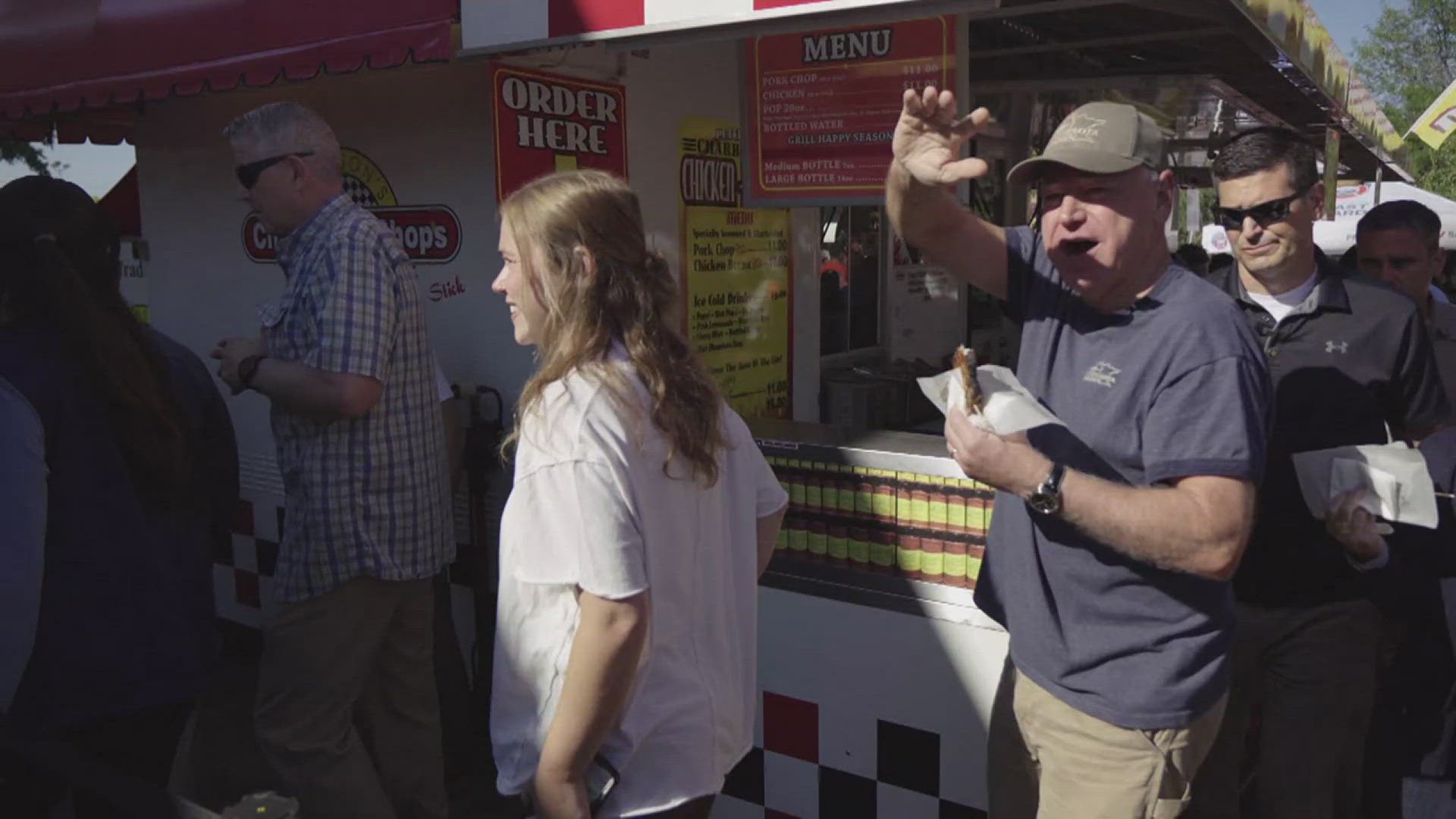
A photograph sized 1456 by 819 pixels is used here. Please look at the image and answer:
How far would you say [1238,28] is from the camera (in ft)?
10.5

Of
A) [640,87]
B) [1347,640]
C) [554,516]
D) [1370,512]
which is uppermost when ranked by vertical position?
[640,87]

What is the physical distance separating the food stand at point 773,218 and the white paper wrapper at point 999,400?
0.75 meters

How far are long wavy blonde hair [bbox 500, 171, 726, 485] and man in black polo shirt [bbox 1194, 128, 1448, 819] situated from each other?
139 cm

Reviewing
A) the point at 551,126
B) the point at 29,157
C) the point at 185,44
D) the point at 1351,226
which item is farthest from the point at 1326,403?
the point at 29,157

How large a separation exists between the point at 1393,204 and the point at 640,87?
243 cm

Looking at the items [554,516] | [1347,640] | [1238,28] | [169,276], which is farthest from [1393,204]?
[169,276]

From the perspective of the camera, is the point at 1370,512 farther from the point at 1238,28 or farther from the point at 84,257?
the point at 84,257

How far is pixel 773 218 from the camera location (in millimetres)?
4258

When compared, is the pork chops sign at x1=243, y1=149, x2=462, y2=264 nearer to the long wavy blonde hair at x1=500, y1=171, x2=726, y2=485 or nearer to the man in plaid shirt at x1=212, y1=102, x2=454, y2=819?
the man in plaid shirt at x1=212, y1=102, x2=454, y2=819

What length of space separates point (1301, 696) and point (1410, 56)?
40549 millimetres

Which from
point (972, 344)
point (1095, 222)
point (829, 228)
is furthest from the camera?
point (972, 344)

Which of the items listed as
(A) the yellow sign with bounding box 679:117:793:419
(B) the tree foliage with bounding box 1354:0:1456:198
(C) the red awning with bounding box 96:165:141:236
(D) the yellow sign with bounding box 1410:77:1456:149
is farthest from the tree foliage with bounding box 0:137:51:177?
(B) the tree foliage with bounding box 1354:0:1456:198

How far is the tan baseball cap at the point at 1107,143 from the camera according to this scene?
1.74 m

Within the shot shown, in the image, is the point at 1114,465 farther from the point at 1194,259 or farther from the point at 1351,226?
the point at 1351,226
